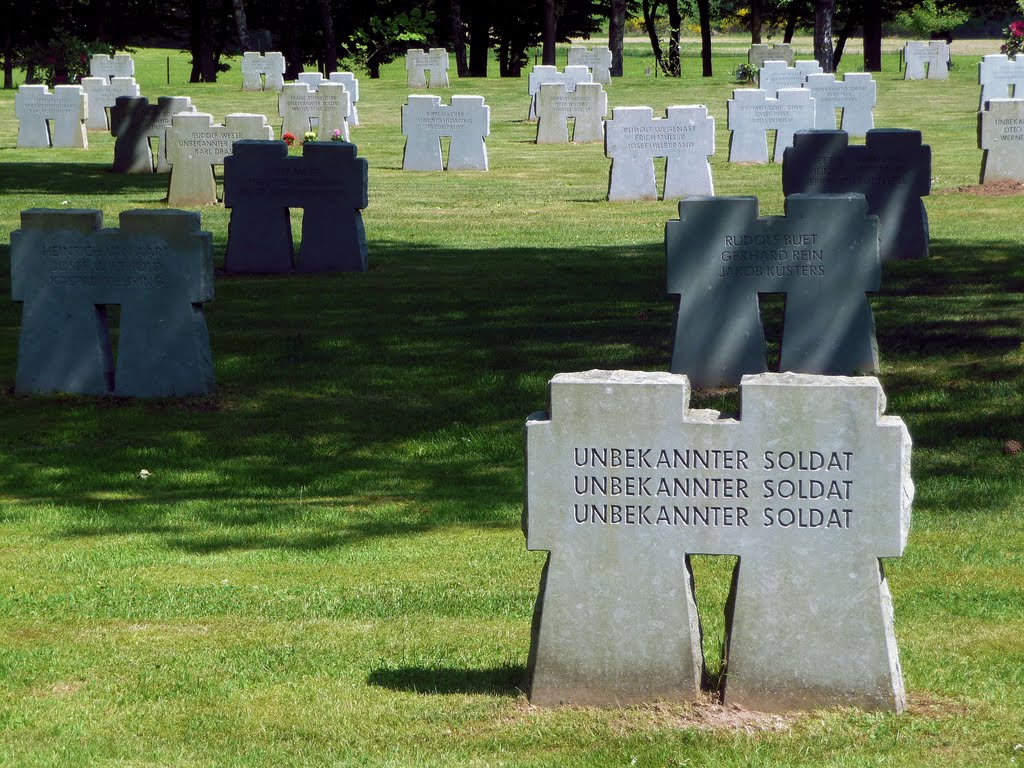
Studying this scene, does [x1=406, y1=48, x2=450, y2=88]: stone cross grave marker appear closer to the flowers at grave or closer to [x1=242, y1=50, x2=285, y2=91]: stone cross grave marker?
[x1=242, y1=50, x2=285, y2=91]: stone cross grave marker

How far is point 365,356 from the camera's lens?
1335 cm

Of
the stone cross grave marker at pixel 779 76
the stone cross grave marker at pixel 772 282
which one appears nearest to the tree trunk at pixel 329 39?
the stone cross grave marker at pixel 779 76

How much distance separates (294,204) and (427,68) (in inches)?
1241

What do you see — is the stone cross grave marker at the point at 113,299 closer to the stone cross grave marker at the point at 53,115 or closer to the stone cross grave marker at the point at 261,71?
the stone cross grave marker at the point at 53,115

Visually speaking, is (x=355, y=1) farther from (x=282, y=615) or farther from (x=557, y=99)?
(x=282, y=615)

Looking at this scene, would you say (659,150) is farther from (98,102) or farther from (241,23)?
(241,23)

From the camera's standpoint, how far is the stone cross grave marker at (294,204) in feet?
57.8

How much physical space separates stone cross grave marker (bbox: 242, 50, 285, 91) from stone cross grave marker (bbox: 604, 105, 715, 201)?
25378 mm

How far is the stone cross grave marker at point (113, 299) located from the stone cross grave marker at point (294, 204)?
5.92 metres

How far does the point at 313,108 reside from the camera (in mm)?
34250

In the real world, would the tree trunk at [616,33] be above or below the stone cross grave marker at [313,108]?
above

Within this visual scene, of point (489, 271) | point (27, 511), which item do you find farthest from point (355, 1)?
point (27, 511)

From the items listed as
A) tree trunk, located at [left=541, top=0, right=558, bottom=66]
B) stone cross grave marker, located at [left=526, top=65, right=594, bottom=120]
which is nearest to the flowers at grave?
stone cross grave marker, located at [left=526, top=65, right=594, bottom=120]

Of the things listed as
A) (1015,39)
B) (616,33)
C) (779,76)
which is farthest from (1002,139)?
(616,33)
